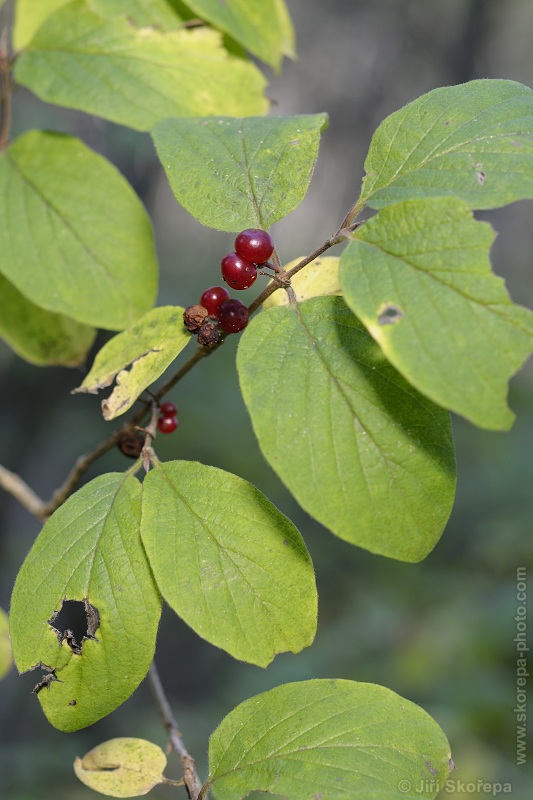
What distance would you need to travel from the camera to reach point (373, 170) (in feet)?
3.76

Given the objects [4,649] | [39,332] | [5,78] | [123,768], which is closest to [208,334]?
[123,768]

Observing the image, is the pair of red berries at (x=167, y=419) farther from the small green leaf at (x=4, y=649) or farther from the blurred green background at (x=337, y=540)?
the blurred green background at (x=337, y=540)

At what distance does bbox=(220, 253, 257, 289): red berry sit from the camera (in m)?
1.12

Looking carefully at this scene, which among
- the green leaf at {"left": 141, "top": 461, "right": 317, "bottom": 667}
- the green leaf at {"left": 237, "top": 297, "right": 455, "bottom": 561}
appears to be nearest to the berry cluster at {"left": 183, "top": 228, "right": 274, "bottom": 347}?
the green leaf at {"left": 237, "top": 297, "right": 455, "bottom": 561}

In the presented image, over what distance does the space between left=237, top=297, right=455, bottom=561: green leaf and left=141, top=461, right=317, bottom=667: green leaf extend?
0.59 feet

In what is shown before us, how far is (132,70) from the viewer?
5.34 feet

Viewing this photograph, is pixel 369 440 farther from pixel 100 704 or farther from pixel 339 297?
pixel 100 704

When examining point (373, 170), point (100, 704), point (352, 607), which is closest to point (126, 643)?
point (100, 704)

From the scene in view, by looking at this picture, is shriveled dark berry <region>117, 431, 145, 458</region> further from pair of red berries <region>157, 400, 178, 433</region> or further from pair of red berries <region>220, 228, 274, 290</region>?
pair of red berries <region>220, 228, 274, 290</region>

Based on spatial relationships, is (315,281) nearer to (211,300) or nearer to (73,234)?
(211,300)

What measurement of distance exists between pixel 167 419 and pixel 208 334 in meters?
0.40

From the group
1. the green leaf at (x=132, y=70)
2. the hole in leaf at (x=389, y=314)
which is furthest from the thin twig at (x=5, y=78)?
the hole in leaf at (x=389, y=314)

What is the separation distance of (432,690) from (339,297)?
12.6ft

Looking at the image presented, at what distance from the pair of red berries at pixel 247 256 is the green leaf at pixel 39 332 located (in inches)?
35.0
